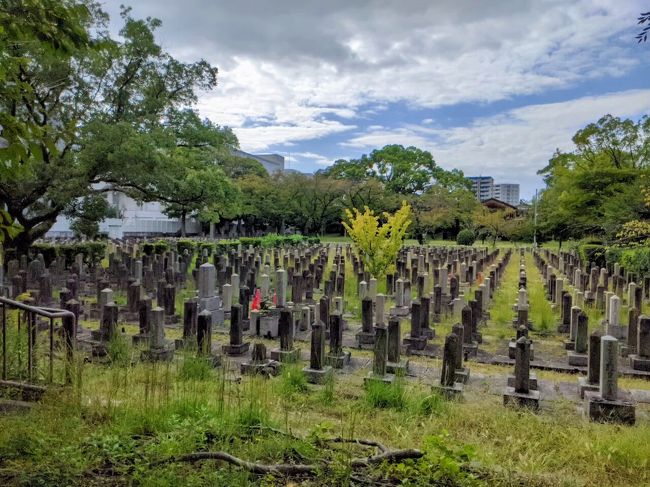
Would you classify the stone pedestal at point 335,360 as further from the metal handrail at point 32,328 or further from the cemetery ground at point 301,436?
the metal handrail at point 32,328

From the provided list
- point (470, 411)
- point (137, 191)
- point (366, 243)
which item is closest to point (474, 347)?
point (470, 411)

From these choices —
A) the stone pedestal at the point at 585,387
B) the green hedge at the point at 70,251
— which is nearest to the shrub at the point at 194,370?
the stone pedestal at the point at 585,387

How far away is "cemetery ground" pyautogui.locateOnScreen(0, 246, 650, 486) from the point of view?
321 centimetres

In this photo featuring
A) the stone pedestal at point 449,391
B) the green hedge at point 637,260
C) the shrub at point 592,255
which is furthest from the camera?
the shrub at point 592,255

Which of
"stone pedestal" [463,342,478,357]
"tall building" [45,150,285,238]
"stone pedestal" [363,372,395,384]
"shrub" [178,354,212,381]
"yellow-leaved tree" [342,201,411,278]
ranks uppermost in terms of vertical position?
"tall building" [45,150,285,238]

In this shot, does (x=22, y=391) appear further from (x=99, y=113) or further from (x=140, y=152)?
(x=99, y=113)

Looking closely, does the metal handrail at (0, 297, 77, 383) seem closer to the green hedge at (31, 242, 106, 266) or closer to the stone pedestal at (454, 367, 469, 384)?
the stone pedestal at (454, 367, 469, 384)

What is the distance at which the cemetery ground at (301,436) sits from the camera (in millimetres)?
3211

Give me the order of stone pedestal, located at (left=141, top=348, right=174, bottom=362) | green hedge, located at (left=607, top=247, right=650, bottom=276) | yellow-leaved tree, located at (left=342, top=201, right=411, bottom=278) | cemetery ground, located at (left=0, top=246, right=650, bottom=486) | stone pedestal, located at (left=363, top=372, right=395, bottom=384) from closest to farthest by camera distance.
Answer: cemetery ground, located at (left=0, top=246, right=650, bottom=486) → stone pedestal, located at (left=363, top=372, right=395, bottom=384) → stone pedestal, located at (left=141, top=348, right=174, bottom=362) → yellow-leaved tree, located at (left=342, top=201, right=411, bottom=278) → green hedge, located at (left=607, top=247, right=650, bottom=276)

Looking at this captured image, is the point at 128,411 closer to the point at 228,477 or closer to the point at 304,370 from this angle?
the point at 228,477

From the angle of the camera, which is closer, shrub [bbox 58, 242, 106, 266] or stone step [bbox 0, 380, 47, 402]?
stone step [bbox 0, 380, 47, 402]

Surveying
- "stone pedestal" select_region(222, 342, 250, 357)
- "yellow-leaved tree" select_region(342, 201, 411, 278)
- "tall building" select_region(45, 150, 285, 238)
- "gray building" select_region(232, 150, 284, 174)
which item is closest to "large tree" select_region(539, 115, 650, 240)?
"yellow-leaved tree" select_region(342, 201, 411, 278)

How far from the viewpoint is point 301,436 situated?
3.84 m

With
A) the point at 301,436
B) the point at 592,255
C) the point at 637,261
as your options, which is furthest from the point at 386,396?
the point at 592,255
